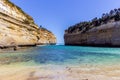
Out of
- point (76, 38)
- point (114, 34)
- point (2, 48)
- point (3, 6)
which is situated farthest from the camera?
point (76, 38)

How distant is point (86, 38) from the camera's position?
7556 centimetres

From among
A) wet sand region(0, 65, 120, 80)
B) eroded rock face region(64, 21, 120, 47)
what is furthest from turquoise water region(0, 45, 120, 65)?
eroded rock face region(64, 21, 120, 47)

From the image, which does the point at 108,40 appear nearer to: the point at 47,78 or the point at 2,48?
the point at 2,48

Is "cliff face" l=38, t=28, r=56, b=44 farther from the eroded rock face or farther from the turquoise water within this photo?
the turquoise water

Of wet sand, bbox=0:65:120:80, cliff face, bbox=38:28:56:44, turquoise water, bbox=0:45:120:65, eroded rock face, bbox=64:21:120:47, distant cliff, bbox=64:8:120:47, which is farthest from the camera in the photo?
cliff face, bbox=38:28:56:44

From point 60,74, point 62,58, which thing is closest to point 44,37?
point 62,58

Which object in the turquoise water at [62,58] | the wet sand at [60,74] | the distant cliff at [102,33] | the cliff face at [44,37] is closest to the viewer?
the wet sand at [60,74]

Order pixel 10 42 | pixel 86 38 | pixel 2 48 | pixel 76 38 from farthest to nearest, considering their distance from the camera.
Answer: pixel 76 38 → pixel 86 38 → pixel 10 42 → pixel 2 48

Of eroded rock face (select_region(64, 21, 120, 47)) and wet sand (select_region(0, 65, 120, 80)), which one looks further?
eroded rock face (select_region(64, 21, 120, 47))

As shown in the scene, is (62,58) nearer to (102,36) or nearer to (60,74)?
(60,74)

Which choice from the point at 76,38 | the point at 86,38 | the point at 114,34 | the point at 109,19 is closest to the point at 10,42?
the point at 114,34

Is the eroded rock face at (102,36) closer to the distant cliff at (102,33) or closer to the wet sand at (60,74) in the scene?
the distant cliff at (102,33)

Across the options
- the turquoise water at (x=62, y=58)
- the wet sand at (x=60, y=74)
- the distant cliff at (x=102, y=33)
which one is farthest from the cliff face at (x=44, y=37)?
the wet sand at (x=60, y=74)

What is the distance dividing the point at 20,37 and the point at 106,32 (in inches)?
1185
